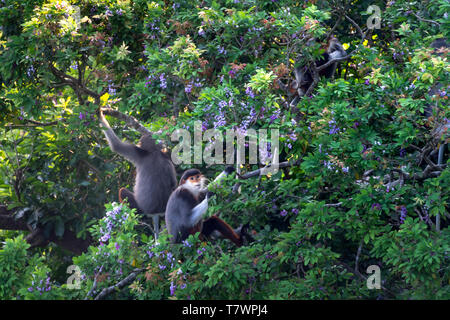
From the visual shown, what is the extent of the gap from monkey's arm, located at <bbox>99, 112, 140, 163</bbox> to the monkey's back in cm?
11

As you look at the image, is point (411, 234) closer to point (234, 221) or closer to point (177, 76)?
point (234, 221)

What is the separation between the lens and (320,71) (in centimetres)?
695

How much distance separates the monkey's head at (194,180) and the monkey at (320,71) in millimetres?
1182

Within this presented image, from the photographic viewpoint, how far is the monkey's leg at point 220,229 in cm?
637

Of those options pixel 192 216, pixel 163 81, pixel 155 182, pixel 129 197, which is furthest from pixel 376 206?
pixel 129 197

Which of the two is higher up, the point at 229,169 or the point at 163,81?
the point at 163,81

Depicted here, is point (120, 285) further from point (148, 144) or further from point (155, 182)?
point (148, 144)

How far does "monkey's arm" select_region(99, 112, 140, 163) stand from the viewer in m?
7.17

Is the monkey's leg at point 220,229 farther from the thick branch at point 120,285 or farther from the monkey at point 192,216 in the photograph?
the thick branch at point 120,285

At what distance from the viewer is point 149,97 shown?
6387 millimetres

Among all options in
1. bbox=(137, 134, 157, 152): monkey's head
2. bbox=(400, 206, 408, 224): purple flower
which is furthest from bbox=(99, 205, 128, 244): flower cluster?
bbox=(400, 206, 408, 224): purple flower

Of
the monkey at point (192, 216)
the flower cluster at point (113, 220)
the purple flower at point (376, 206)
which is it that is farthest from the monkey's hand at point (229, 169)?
the purple flower at point (376, 206)

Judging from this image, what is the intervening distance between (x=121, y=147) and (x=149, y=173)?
43 cm
